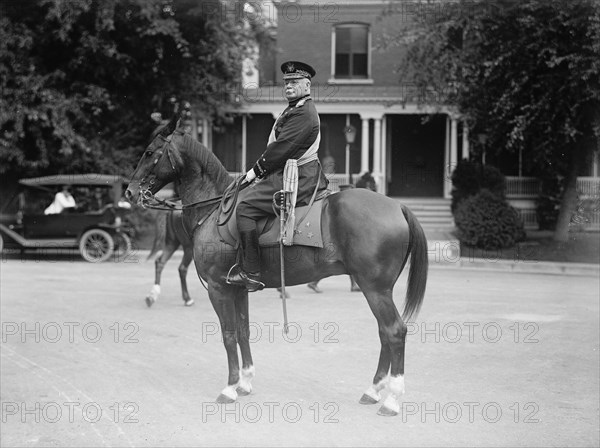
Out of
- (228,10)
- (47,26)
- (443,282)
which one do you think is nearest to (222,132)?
(228,10)

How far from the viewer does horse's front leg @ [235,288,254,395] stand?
23.0 feet

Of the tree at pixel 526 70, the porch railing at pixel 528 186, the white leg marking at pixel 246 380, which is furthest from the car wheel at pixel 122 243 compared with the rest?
the porch railing at pixel 528 186

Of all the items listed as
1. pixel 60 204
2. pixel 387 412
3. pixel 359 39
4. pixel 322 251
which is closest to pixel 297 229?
pixel 322 251

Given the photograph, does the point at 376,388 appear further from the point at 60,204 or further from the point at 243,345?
the point at 60,204

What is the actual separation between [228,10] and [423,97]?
663 cm

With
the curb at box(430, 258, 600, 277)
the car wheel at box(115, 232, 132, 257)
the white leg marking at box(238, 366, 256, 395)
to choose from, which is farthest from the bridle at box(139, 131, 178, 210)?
the car wheel at box(115, 232, 132, 257)

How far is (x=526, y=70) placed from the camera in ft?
61.1

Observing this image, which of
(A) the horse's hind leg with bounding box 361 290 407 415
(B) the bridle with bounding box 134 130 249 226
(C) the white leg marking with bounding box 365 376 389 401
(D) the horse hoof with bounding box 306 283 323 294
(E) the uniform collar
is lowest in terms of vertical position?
(D) the horse hoof with bounding box 306 283 323 294

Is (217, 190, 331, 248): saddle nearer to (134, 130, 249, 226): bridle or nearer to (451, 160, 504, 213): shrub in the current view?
(134, 130, 249, 226): bridle

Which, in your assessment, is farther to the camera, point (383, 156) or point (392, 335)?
point (383, 156)

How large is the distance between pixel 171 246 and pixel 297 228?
5990mm

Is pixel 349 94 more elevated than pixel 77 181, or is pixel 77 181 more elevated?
pixel 349 94

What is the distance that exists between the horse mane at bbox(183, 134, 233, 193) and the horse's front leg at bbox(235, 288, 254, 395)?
1.00 meters

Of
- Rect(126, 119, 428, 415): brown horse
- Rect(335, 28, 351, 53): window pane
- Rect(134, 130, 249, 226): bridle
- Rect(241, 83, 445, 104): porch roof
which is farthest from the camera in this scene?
Rect(335, 28, 351, 53): window pane
